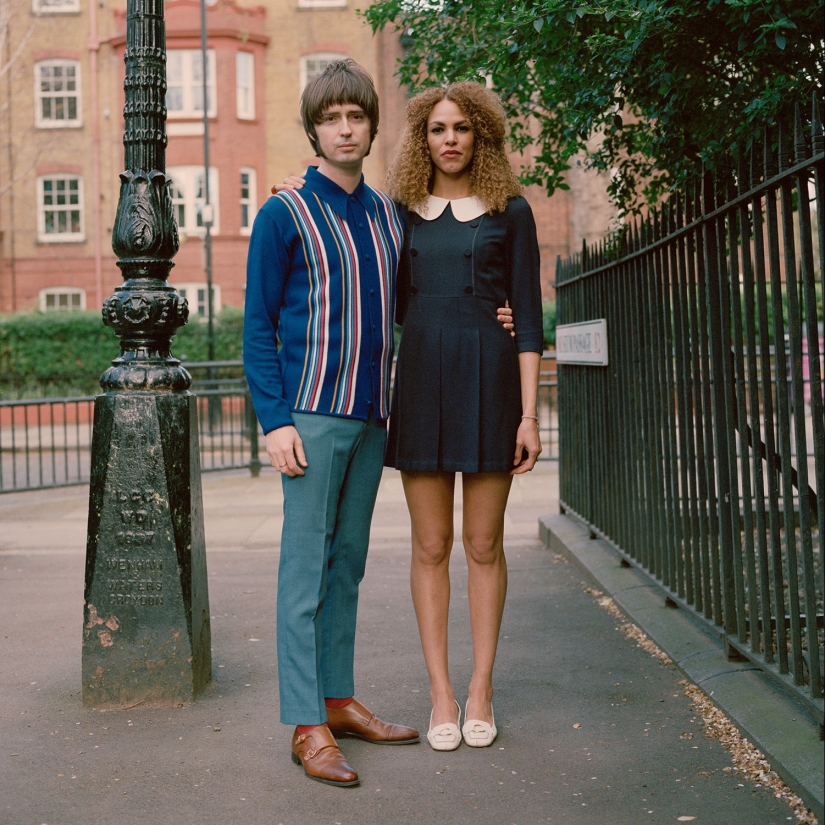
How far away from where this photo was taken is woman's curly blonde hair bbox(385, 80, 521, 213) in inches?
140

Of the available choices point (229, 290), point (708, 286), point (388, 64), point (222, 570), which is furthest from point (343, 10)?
point (708, 286)

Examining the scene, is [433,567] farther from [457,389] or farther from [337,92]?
[337,92]

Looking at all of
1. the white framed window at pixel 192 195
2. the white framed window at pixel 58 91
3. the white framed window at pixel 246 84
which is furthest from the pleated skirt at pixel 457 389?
the white framed window at pixel 58 91

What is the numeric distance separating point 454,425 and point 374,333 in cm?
41

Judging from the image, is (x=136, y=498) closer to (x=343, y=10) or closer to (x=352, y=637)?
(x=352, y=637)

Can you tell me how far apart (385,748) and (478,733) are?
0.31m

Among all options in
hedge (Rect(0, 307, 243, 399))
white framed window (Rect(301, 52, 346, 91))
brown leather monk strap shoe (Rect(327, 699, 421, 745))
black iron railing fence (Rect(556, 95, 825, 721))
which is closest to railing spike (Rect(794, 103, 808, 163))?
black iron railing fence (Rect(556, 95, 825, 721))

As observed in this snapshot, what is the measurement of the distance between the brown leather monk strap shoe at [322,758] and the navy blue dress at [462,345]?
2.95ft

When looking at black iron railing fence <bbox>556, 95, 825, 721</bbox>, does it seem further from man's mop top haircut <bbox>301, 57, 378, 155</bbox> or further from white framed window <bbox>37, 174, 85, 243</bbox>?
white framed window <bbox>37, 174, 85, 243</bbox>

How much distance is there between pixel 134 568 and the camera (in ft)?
13.0

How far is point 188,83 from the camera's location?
1125 inches

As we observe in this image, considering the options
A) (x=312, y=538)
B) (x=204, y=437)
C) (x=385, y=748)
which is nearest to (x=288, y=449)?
(x=312, y=538)

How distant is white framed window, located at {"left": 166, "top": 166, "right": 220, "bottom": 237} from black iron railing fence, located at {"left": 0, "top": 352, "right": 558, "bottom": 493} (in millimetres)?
9593

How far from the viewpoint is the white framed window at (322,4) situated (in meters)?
28.4
